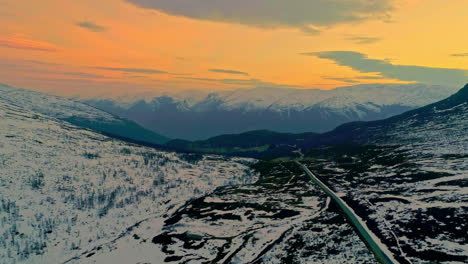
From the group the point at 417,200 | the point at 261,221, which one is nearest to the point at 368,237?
the point at 417,200

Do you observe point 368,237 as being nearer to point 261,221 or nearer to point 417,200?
point 417,200

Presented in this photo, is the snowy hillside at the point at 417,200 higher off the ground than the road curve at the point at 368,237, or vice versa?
the snowy hillside at the point at 417,200

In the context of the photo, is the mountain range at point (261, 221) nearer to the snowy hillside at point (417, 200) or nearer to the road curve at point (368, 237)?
the snowy hillside at point (417, 200)

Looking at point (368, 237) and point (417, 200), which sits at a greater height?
point (417, 200)

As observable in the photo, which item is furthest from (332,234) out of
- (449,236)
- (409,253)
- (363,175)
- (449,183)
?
(363,175)

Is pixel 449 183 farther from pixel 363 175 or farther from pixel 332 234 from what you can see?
pixel 332 234

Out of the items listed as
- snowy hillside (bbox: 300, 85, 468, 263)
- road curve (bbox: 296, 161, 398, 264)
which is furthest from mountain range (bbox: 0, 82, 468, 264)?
road curve (bbox: 296, 161, 398, 264)

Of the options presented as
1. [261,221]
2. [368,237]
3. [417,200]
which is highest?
[417,200]

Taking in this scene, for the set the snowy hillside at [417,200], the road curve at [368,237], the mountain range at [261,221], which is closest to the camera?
the road curve at [368,237]

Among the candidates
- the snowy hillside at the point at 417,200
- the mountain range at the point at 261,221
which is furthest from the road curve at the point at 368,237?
the snowy hillside at the point at 417,200

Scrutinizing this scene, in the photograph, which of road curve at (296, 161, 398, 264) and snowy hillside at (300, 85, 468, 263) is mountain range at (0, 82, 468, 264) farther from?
road curve at (296, 161, 398, 264)

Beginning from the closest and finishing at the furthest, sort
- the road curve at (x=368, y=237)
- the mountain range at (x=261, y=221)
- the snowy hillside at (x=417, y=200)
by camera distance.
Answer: the road curve at (x=368, y=237), the snowy hillside at (x=417, y=200), the mountain range at (x=261, y=221)
